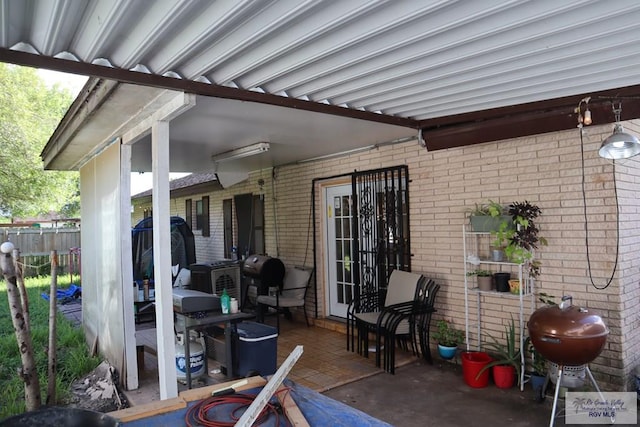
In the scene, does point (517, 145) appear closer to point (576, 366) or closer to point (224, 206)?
point (576, 366)

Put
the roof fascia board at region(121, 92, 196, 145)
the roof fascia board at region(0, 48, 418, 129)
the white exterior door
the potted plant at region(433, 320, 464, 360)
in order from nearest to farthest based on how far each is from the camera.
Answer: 1. the roof fascia board at region(0, 48, 418, 129)
2. the roof fascia board at region(121, 92, 196, 145)
3. the potted plant at region(433, 320, 464, 360)
4. the white exterior door

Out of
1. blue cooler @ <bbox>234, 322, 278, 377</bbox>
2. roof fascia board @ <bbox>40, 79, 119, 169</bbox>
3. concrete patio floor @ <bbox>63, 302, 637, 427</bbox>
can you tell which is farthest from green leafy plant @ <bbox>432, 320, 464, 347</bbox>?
roof fascia board @ <bbox>40, 79, 119, 169</bbox>

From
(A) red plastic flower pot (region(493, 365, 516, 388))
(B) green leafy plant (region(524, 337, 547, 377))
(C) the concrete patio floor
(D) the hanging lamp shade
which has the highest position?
(D) the hanging lamp shade

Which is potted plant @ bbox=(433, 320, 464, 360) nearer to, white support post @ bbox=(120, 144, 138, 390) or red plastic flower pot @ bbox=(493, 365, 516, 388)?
red plastic flower pot @ bbox=(493, 365, 516, 388)

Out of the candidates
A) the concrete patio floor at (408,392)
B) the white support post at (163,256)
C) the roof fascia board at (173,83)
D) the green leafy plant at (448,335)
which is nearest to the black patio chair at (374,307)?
the concrete patio floor at (408,392)

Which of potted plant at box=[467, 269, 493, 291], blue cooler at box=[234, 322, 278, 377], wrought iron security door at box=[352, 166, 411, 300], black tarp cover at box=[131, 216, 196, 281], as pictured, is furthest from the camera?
black tarp cover at box=[131, 216, 196, 281]

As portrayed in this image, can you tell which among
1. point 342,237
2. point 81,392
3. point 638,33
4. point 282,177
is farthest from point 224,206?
point 638,33

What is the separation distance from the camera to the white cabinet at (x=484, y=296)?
4.11 metres

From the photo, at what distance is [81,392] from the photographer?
399 centimetres

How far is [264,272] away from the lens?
6.90 metres

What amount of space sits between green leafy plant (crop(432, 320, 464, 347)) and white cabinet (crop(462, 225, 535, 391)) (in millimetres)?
126

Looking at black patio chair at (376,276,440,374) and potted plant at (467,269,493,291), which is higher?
potted plant at (467,269,493,291)

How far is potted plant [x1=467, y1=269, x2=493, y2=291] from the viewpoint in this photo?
431 cm

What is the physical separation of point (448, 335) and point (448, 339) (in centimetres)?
4
